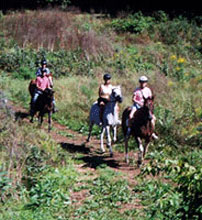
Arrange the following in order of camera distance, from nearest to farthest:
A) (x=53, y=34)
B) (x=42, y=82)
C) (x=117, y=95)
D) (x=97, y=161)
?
(x=117, y=95), (x=97, y=161), (x=42, y=82), (x=53, y=34)

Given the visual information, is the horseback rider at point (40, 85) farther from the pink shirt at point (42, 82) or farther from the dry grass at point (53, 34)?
the dry grass at point (53, 34)

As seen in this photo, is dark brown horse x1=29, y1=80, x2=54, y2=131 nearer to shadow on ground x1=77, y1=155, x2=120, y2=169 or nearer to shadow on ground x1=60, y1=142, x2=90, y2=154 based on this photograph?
shadow on ground x1=60, y1=142, x2=90, y2=154

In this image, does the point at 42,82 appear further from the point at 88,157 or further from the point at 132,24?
the point at 132,24

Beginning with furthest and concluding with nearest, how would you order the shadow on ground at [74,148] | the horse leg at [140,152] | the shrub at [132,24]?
the shrub at [132,24] < the shadow on ground at [74,148] < the horse leg at [140,152]

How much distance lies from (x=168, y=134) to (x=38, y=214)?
21.4ft

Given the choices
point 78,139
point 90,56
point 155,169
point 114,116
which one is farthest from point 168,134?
point 90,56

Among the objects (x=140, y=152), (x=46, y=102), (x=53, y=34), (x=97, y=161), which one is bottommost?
(x=97, y=161)

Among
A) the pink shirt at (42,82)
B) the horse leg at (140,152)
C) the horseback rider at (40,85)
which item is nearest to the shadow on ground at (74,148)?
the horse leg at (140,152)

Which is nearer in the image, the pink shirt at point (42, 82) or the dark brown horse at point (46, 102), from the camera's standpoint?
the dark brown horse at point (46, 102)

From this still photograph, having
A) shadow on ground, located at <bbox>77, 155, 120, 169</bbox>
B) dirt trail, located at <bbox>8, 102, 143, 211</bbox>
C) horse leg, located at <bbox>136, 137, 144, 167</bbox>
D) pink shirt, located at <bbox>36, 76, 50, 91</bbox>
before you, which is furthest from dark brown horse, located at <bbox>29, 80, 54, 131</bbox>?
horse leg, located at <bbox>136, 137, 144, 167</bbox>

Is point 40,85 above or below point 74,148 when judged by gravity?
above

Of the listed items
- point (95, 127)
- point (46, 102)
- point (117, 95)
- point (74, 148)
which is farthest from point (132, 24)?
point (117, 95)

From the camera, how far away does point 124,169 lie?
478 inches

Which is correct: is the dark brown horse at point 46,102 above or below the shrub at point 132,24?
below
